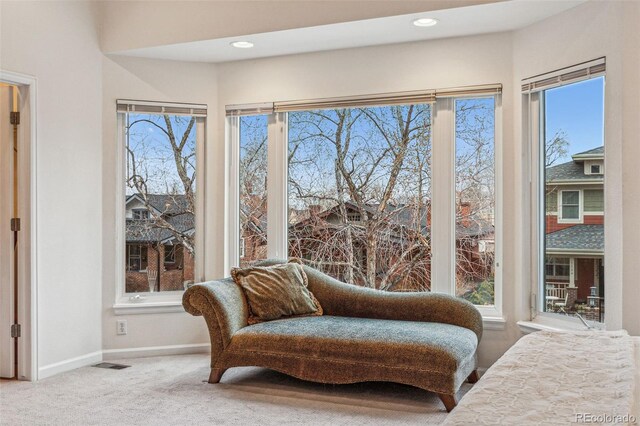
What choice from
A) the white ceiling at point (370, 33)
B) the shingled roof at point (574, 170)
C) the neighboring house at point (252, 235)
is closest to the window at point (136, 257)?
the neighboring house at point (252, 235)

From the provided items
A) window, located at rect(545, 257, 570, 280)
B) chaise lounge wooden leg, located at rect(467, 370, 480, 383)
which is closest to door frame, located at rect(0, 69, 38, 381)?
chaise lounge wooden leg, located at rect(467, 370, 480, 383)

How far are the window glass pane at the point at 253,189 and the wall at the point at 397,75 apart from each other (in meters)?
0.18

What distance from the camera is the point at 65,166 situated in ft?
13.9

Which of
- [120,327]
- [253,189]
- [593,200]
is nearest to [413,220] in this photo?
[593,200]

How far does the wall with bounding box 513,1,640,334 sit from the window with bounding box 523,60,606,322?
13 centimetres

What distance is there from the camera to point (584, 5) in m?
3.54

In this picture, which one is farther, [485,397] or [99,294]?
[99,294]

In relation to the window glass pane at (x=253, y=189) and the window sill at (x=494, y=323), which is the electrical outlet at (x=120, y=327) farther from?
the window sill at (x=494, y=323)

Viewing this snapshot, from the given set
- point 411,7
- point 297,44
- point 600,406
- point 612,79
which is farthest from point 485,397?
point 297,44

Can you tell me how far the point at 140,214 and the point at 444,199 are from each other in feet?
7.91

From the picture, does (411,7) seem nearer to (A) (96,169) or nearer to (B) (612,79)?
(B) (612,79)

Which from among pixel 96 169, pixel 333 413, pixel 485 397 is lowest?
pixel 333 413

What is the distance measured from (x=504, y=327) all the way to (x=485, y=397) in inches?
106

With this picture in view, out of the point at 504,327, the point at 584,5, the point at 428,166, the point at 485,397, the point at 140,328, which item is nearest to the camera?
the point at 485,397
